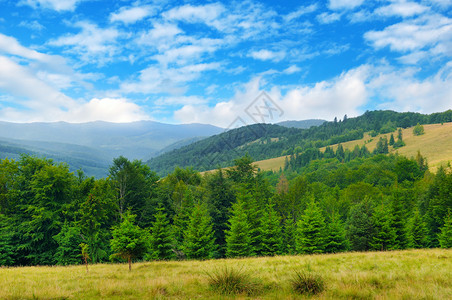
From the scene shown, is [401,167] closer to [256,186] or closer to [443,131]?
[256,186]

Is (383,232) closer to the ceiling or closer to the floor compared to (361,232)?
closer to the ceiling

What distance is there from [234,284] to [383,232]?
37411 millimetres

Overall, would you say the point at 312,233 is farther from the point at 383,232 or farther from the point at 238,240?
the point at 383,232

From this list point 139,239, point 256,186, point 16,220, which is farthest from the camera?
point 256,186

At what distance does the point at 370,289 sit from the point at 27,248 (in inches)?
1632

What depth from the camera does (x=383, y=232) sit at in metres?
37.8

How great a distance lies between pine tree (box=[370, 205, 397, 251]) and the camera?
124 feet

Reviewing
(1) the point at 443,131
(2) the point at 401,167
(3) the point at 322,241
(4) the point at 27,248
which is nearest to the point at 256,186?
(3) the point at 322,241

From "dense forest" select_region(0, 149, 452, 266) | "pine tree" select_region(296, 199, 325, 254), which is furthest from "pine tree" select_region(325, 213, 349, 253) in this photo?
"pine tree" select_region(296, 199, 325, 254)

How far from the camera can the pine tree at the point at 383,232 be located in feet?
124

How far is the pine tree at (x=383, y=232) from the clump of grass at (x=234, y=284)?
3590 centimetres

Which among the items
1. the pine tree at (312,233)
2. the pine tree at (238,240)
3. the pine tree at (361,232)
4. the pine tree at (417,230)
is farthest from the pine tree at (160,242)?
the pine tree at (417,230)

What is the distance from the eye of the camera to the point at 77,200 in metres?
37.5

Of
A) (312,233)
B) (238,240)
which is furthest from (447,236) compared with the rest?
(238,240)
